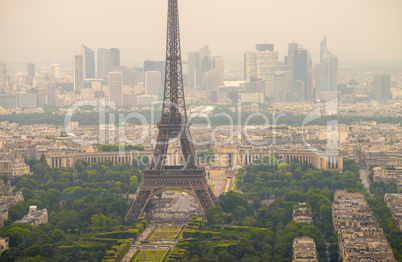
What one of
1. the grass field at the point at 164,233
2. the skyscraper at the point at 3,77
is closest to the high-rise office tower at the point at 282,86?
the skyscraper at the point at 3,77

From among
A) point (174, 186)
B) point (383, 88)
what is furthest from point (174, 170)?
point (383, 88)

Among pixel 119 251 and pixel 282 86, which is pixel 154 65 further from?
pixel 119 251

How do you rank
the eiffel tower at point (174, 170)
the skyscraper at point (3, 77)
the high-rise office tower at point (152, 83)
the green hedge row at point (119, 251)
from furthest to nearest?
the high-rise office tower at point (152, 83) < the skyscraper at point (3, 77) < the eiffel tower at point (174, 170) < the green hedge row at point (119, 251)

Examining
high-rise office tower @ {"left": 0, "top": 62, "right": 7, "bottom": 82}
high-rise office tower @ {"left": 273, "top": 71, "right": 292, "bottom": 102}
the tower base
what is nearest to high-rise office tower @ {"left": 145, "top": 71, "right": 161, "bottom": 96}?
high-rise office tower @ {"left": 273, "top": 71, "right": 292, "bottom": 102}

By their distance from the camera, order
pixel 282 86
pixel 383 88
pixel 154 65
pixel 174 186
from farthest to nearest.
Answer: pixel 154 65
pixel 282 86
pixel 383 88
pixel 174 186

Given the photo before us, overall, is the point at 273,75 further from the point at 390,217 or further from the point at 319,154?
the point at 390,217

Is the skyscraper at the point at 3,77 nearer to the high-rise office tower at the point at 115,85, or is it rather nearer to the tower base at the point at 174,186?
the high-rise office tower at the point at 115,85
